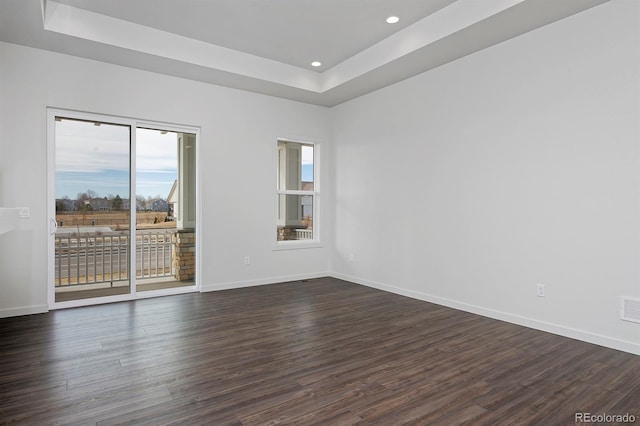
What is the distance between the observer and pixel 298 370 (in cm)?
261

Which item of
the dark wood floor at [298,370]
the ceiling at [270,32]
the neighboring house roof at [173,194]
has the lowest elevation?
the dark wood floor at [298,370]

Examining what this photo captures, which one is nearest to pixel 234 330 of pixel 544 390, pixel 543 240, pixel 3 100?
pixel 544 390

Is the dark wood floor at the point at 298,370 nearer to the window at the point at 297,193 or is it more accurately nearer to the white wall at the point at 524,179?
the white wall at the point at 524,179

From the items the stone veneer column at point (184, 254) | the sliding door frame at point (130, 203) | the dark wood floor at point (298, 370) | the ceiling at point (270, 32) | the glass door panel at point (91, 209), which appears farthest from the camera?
the stone veneer column at point (184, 254)

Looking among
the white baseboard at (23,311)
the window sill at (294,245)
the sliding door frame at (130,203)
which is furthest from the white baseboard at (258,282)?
the white baseboard at (23,311)

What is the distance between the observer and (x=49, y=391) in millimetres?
2279

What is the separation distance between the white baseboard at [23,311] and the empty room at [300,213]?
0.03 meters

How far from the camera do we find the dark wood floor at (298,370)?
6.79 ft

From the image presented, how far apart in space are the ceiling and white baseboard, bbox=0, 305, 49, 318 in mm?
2736

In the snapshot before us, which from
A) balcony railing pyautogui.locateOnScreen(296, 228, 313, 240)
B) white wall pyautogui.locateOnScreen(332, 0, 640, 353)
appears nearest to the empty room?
white wall pyautogui.locateOnScreen(332, 0, 640, 353)

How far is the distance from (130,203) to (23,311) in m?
1.54

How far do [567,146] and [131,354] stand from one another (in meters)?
4.02

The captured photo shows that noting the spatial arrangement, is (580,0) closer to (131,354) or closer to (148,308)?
(131,354)

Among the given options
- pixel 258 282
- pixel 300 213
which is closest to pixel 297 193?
pixel 300 213
